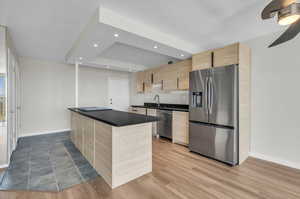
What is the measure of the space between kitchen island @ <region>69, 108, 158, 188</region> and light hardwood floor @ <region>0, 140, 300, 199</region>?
0.13 metres

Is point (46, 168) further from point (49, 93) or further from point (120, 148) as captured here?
point (49, 93)

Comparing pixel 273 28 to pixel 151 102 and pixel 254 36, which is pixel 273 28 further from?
pixel 151 102

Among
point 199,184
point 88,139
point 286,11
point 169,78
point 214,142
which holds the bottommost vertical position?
point 199,184

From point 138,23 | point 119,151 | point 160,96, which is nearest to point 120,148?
point 119,151

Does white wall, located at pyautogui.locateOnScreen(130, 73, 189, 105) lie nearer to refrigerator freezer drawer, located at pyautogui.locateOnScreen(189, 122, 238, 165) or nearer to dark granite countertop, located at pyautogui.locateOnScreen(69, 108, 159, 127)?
refrigerator freezer drawer, located at pyautogui.locateOnScreen(189, 122, 238, 165)

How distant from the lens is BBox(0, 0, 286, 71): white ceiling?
1.96 meters

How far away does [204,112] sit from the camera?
2.96 m

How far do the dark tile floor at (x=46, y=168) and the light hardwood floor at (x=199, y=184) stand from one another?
175 mm

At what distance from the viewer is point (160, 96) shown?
5.22m

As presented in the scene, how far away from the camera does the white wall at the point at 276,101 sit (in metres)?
2.46

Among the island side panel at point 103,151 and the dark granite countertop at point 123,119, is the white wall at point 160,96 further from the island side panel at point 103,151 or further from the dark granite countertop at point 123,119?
the island side panel at point 103,151

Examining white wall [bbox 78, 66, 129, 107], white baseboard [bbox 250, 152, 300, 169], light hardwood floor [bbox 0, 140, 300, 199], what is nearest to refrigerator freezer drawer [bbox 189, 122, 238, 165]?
light hardwood floor [bbox 0, 140, 300, 199]

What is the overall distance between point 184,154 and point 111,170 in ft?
5.81

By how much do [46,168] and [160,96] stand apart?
3799 millimetres
